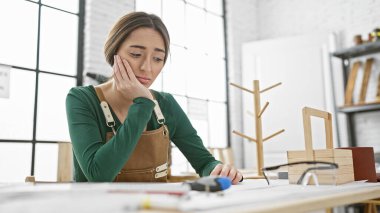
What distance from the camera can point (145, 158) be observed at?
1317 mm

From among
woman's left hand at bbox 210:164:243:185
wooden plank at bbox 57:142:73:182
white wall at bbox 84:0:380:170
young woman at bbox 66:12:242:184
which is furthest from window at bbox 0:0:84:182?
woman's left hand at bbox 210:164:243:185

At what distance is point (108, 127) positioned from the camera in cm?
137

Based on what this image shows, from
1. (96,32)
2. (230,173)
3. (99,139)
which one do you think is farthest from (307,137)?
(96,32)

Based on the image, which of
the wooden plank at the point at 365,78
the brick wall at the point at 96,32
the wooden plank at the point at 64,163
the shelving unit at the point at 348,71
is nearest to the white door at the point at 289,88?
the shelving unit at the point at 348,71

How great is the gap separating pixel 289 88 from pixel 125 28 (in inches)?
134

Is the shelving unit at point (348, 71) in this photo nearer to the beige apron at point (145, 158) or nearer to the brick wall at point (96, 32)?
the brick wall at point (96, 32)

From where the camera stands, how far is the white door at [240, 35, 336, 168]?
4.27 m

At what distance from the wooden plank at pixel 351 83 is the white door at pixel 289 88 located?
7.9 inches

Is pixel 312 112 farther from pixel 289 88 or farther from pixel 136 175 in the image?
pixel 289 88

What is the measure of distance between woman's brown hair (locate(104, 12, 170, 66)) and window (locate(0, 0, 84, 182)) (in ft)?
5.78

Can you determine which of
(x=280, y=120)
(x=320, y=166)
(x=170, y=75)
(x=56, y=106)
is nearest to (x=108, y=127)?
(x=320, y=166)

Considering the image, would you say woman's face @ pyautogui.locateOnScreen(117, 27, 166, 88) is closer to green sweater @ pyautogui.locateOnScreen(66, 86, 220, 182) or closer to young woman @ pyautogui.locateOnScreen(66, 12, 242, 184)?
young woman @ pyautogui.locateOnScreen(66, 12, 242, 184)

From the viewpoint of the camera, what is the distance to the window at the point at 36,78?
2.83 metres

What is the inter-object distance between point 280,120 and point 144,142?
11.2 ft
